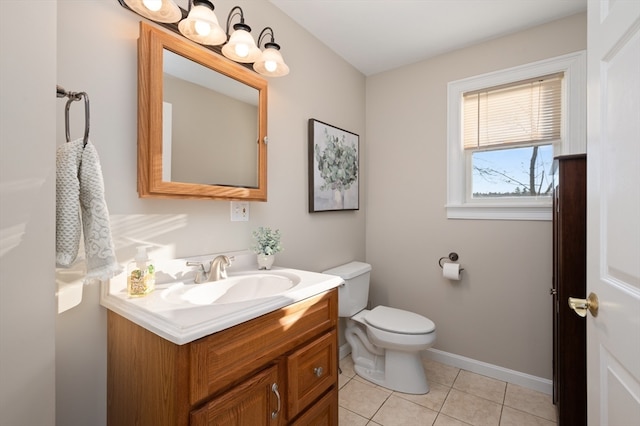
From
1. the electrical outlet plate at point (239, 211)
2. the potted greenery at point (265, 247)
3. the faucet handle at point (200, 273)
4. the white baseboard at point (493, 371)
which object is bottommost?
the white baseboard at point (493, 371)

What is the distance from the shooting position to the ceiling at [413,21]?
1795 millimetres

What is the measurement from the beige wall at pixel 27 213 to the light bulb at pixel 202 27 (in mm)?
610

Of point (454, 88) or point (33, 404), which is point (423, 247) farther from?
point (33, 404)

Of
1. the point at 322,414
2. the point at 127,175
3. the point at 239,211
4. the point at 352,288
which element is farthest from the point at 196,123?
the point at 352,288

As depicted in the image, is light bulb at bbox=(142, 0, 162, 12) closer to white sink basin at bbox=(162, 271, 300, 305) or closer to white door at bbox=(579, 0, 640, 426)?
white sink basin at bbox=(162, 271, 300, 305)

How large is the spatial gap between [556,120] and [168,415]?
2627 millimetres

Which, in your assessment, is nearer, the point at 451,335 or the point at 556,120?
the point at 556,120

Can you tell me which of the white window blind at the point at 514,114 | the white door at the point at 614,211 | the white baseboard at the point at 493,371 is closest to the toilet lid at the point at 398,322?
the white baseboard at the point at 493,371

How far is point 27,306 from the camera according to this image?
66 centimetres

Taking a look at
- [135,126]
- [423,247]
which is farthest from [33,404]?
[423,247]

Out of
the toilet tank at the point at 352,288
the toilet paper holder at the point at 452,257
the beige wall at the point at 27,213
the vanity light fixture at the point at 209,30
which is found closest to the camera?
the beige wall at the point at 27,213

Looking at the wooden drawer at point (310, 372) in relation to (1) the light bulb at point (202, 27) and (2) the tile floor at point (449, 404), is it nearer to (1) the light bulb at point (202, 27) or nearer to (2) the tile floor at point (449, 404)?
(2) the tile floor at point (449, 404)

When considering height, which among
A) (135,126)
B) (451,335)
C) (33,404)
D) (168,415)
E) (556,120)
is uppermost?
(556,120)

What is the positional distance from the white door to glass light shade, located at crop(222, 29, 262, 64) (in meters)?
1.27
